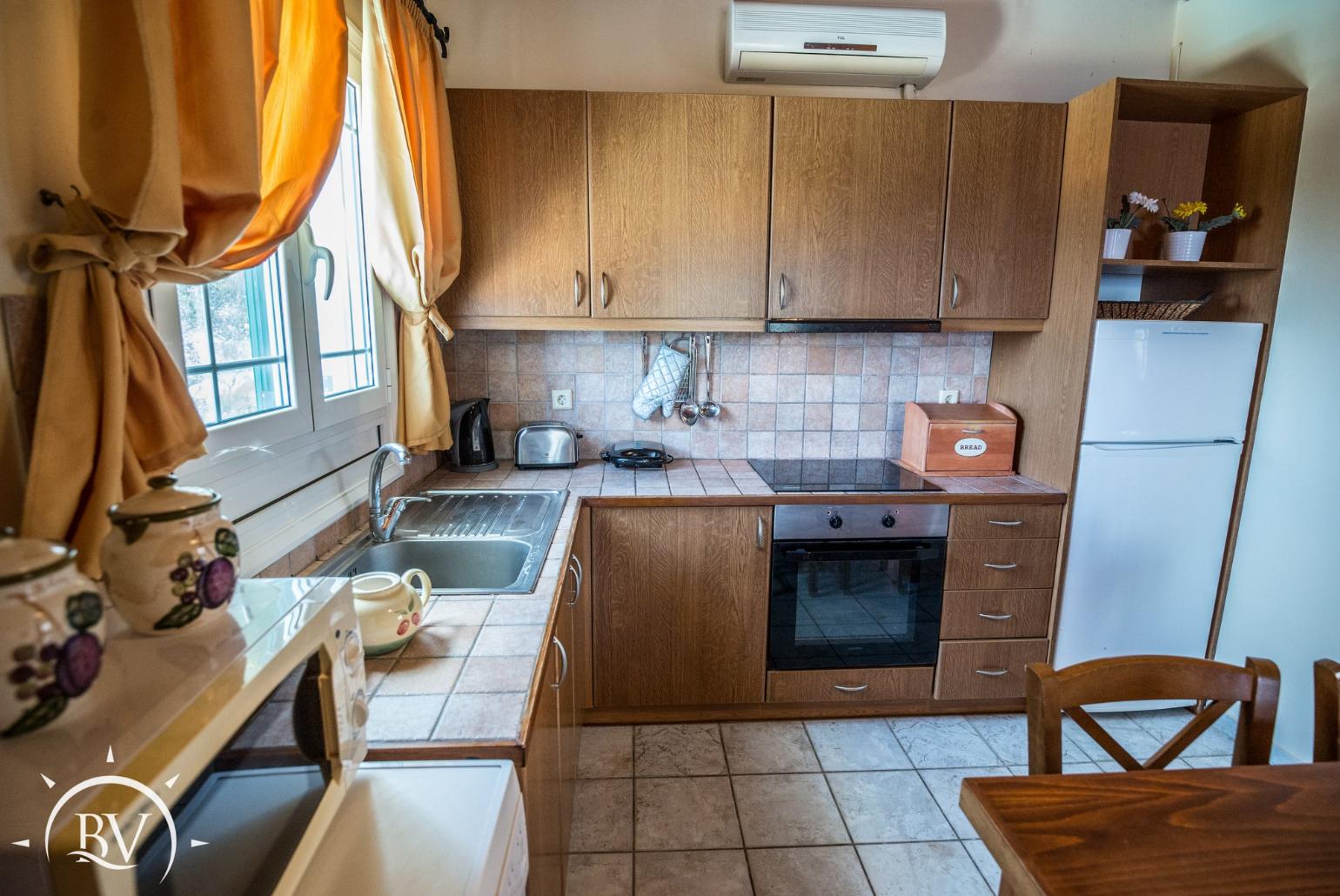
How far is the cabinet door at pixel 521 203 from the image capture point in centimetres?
202

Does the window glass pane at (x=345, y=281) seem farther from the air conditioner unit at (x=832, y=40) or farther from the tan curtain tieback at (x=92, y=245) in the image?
the air conditioner unit at (x=832, y=40)

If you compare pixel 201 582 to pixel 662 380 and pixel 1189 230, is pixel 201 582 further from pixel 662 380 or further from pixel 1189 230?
pixel 1189 230

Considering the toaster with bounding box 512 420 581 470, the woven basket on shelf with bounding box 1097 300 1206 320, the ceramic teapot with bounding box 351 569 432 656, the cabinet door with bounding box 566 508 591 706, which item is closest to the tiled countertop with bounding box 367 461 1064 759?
the ceramic teapot with bounding box 351 569 432 656

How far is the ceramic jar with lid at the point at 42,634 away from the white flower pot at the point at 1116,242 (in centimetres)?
250

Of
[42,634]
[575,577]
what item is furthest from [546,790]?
[42,634]

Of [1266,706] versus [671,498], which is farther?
[671,498]

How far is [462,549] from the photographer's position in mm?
1641

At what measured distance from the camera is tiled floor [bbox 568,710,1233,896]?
159 centimetres

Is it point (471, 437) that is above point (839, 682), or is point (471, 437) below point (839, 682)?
above

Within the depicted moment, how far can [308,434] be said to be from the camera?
4.83 feet

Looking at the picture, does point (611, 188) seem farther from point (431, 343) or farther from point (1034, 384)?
point (1034, 384)

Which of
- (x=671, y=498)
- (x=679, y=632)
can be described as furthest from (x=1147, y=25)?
(x=679, y=632)

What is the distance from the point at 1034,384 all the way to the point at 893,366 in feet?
1.59

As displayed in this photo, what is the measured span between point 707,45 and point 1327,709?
2380 mm
